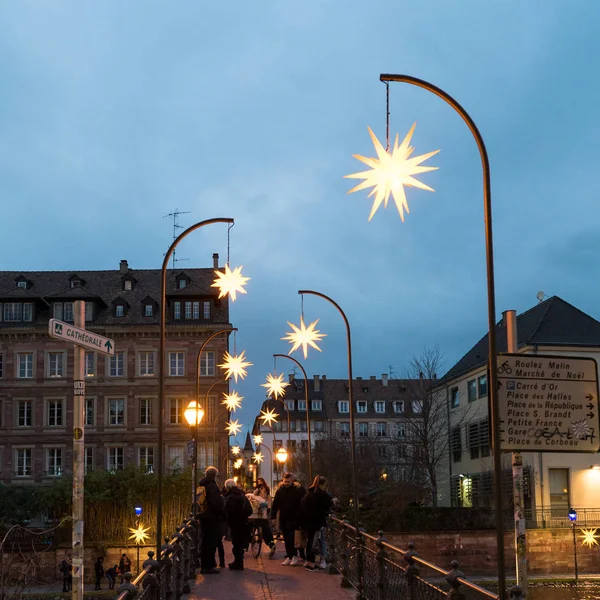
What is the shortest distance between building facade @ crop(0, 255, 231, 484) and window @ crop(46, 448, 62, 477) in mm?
71

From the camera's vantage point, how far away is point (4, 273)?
233 feet

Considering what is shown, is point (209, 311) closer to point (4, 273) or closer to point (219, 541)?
point (4, 273)

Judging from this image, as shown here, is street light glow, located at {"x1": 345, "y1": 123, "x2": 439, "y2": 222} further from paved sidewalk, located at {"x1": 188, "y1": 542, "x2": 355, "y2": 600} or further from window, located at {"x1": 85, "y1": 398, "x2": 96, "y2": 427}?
window, located at {"x1": 85, "y1": 398, "x2": 96, "y2": 427}

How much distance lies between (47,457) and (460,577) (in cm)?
5964

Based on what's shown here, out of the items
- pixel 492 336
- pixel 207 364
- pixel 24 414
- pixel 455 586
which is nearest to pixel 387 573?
pixel 455 586

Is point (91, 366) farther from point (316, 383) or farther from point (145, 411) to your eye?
point (316, 383)

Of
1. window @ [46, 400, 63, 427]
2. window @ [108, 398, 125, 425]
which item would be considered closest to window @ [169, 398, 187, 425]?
window @ [108, 398, 125, 425]

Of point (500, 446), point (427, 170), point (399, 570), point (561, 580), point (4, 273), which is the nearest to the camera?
point (500, 446)

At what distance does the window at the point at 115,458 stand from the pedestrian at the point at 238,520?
46831 millimetres

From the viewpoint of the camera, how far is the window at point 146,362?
6675 cm

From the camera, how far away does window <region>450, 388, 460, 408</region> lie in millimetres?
63625

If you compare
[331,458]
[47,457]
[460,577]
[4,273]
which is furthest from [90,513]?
[460,577]

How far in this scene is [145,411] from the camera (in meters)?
65.9

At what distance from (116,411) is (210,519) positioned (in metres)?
48.8
